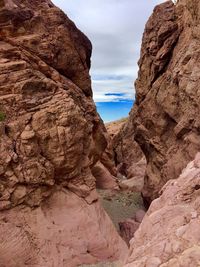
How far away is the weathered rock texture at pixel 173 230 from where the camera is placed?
4.75 m

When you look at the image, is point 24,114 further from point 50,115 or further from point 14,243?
point 14,243

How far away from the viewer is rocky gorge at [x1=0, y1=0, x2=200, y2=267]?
14.4m

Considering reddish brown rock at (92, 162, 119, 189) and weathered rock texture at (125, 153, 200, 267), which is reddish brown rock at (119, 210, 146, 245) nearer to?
reddish brown rock at (92, 162, 119, 189)

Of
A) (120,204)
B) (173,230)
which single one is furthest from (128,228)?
(173,230)

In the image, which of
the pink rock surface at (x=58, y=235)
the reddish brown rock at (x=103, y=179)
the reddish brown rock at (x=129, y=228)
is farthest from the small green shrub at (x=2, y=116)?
the reddish brown rock at (x=103, y=179)

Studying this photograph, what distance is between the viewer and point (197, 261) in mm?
4355

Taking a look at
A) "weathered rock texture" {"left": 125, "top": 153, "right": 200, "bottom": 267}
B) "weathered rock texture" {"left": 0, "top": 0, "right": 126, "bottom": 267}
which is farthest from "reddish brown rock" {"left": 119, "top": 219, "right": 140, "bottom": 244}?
"weathered rock texture" {"left": 125, "top": 153, "right": 200, "bottom": 267}

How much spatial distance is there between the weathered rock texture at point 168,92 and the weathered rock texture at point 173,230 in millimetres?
11709

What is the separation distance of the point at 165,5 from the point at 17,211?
17.4m

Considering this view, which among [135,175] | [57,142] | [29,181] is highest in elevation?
[57,142]

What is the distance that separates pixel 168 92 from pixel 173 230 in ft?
54.0

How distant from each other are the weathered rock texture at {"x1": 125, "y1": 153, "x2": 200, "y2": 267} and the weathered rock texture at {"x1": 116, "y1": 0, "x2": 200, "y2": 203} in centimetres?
1171

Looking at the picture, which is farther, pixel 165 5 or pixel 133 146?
pixel 133 146

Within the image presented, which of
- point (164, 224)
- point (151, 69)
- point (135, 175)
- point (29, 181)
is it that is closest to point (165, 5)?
point (151, 69)
